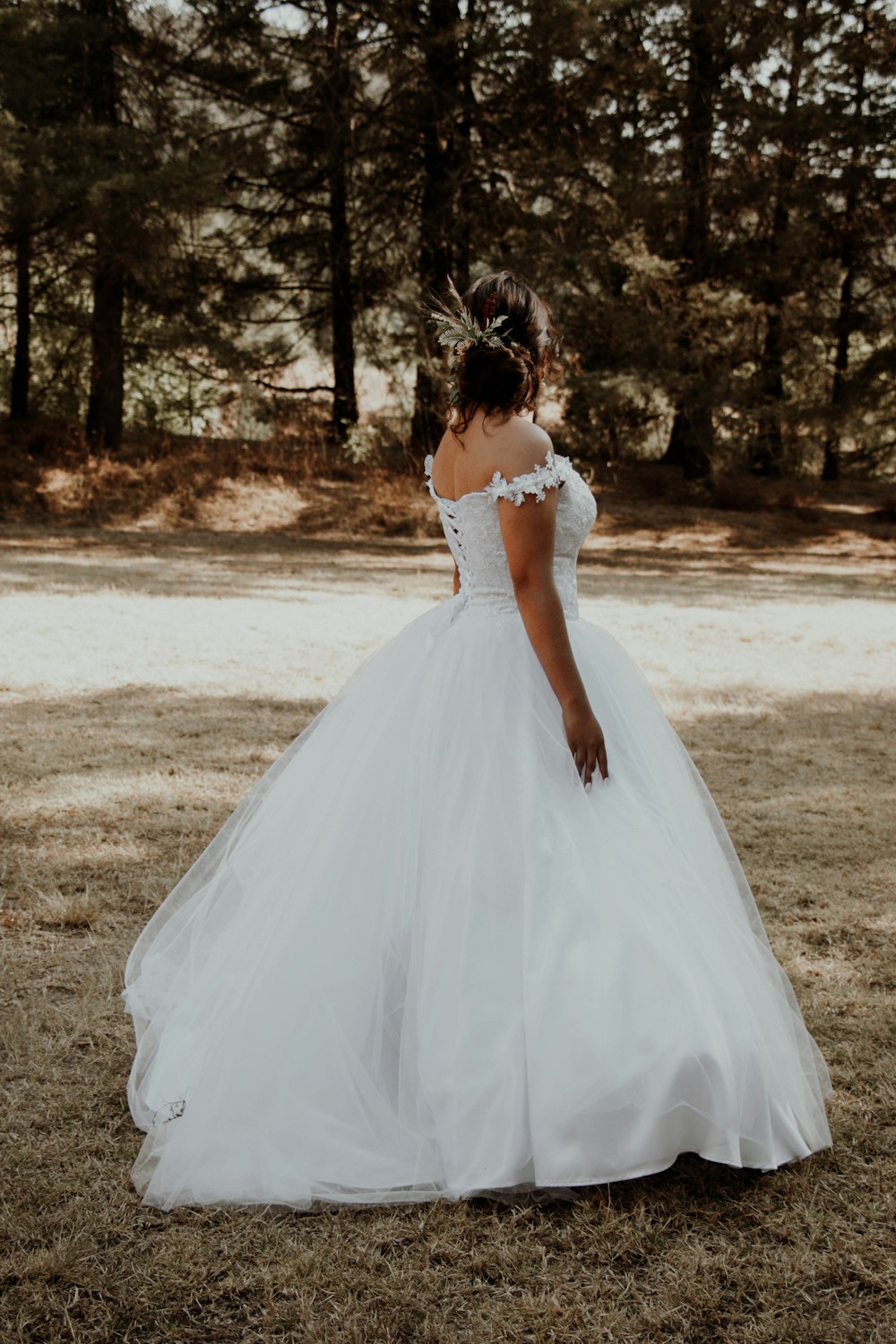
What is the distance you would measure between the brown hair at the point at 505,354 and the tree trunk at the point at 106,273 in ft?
42.2

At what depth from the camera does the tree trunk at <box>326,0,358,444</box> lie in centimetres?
1653

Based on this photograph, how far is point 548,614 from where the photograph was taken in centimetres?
261

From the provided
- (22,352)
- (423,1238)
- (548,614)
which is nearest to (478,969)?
(423,1238)

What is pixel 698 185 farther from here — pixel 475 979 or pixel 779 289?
pixel 475 979

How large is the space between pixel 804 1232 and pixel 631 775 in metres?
1.05

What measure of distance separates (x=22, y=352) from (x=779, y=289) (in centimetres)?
1256

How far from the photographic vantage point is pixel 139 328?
619 inches

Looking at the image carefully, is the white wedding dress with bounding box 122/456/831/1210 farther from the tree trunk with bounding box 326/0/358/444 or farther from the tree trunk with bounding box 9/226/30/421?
the tree trunk with bounding box 326/0/358/444

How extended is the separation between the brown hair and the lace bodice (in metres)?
0.18

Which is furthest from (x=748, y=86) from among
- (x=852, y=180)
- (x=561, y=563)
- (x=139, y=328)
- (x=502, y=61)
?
(x=561, y=563)

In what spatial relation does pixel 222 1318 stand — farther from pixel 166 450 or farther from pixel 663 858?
pixel 166 450

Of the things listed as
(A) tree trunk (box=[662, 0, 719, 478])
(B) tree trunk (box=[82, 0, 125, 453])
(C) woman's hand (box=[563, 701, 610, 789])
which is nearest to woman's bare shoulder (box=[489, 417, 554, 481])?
(C) woman's hand (box=[563, 701, 610, 789])

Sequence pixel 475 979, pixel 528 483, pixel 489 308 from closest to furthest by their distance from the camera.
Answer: pixel 475 979 → pixel 528 483 → pixel 489 308

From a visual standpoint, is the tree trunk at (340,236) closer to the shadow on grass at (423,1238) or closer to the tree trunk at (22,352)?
the tree trunk at (22,352)
